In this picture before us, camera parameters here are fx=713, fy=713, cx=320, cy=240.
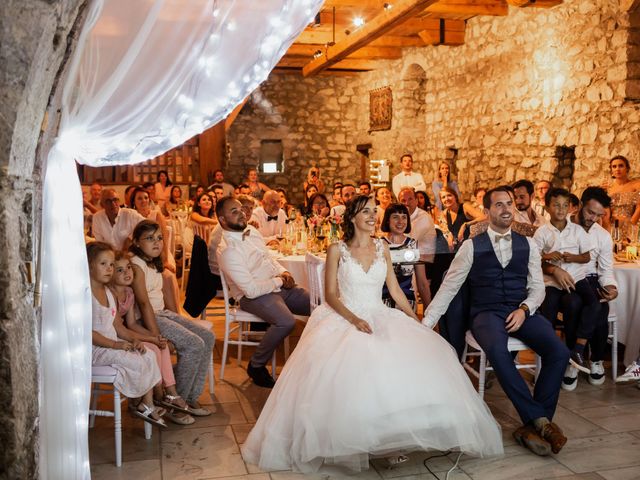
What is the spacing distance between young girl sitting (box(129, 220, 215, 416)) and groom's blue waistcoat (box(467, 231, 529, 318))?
5.04ft

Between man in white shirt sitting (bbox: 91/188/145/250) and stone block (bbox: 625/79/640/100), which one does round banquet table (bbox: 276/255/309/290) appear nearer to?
man in white shirt sitting (bbox: 91/188/145/250)

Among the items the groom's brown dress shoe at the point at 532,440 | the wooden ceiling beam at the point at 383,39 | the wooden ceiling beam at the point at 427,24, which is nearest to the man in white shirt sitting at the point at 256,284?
the groom's brown dress shoe at the point at 532,440

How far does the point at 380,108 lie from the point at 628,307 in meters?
9.51

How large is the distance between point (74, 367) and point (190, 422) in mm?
1201

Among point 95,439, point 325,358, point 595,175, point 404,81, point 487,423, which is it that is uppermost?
point 404,81

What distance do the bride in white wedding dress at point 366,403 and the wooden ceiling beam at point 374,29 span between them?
5.29 m

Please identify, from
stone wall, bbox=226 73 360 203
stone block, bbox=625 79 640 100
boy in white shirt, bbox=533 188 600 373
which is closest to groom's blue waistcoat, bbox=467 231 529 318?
boy in white shirt, bbox=533 188 600 373

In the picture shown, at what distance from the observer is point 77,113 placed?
2.62 metres

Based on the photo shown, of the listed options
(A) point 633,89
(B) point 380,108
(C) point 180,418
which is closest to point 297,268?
(C) point 180,418

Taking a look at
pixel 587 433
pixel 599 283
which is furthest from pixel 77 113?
pixel 599 283

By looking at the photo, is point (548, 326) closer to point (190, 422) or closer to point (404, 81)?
point (190, 422)

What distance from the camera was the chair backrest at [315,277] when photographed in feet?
13.6

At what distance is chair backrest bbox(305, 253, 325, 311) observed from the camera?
4141 millimetres

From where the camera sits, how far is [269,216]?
21.7 ft
